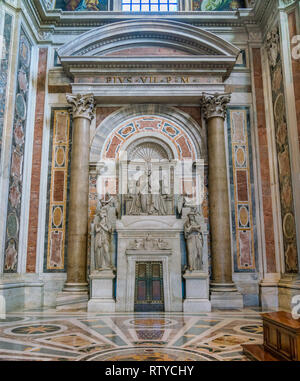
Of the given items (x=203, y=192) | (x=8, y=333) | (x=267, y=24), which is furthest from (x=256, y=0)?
(x=8, y=333)

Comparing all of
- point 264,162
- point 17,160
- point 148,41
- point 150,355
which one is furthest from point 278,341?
point 148,41

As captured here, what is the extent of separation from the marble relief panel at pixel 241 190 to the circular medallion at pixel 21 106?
6.20m

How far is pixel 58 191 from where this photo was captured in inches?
450

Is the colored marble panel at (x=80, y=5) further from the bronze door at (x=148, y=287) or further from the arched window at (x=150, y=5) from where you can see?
the bronze door at (x=148, y=287)

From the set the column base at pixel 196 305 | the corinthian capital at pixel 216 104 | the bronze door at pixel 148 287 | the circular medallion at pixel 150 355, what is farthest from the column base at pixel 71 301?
the corinthian capital at pixel 216 104

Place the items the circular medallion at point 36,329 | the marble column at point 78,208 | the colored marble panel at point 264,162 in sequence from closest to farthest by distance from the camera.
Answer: the circular medallion at point 36,329 → the marble column at point 78,208 → the colored marble panel at point 264,162

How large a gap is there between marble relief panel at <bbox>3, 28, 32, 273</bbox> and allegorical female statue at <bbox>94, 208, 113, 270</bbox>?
2212mm

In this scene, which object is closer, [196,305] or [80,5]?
[196,305]

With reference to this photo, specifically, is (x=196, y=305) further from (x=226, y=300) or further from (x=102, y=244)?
(x=102, y=244)

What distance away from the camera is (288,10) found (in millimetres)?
10266

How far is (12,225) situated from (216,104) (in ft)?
22.3

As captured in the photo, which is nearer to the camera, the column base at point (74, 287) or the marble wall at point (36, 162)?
the column base at point (74, 287)

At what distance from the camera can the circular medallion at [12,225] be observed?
9.90 meters

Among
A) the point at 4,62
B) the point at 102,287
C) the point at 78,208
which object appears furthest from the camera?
the point at 78,208
